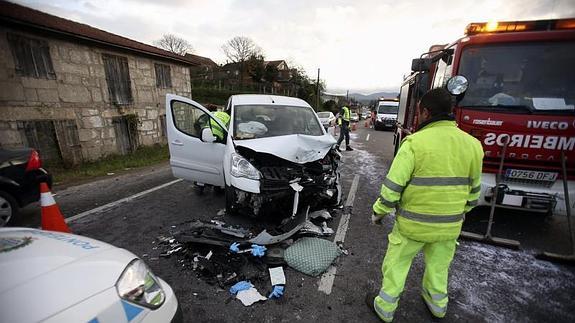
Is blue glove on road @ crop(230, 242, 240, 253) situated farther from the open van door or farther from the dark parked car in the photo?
the dark parked car


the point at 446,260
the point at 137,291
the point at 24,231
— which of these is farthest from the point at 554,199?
the point at 24,231

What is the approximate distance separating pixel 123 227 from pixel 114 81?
316 inches

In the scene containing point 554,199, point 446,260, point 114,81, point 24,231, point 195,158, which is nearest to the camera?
point 24,231

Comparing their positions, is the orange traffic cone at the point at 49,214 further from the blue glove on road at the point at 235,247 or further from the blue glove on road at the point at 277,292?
the blue glove on road at the point at 277,292

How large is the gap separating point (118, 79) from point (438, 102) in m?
11.1

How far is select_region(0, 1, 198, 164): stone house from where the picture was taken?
6.97m

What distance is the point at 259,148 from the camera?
3.52 metres

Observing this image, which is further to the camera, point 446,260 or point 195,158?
point 195,158

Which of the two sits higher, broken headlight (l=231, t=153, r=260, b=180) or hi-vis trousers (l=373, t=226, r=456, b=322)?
broken headlight (l=231, t=153, r=260, b=180)

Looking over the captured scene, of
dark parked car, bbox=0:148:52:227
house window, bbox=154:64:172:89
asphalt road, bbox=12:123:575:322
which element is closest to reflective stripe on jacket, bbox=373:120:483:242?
asphalt road, bbox=12:123:575:322

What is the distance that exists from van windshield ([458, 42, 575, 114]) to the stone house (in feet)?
33.8

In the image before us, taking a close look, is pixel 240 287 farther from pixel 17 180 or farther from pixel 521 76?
pixel 521 76

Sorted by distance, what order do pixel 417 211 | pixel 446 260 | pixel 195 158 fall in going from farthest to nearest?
pixel 195 158 → pixel 446 260 → pixel 417 211

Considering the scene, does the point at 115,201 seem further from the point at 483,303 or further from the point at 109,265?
the point at 483,303
